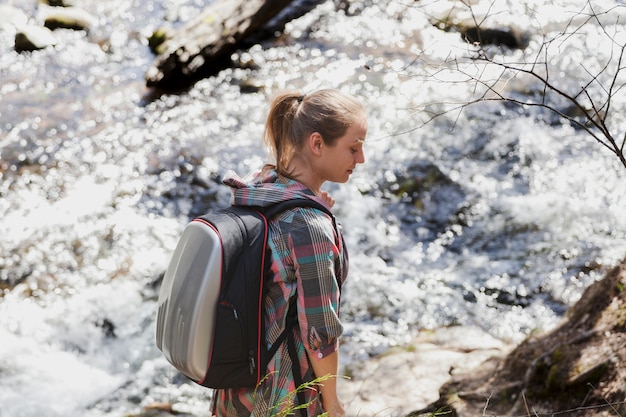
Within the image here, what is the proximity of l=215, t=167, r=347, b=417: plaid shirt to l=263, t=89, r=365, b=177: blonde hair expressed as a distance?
14 centimetres

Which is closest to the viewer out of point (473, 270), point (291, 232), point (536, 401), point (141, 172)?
point (291, 232)

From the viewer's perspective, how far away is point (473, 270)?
6.03 m

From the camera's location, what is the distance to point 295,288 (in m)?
2.24

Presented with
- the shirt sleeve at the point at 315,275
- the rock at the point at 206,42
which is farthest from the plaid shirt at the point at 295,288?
the rock at the point at 206,42

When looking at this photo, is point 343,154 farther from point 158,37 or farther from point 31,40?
point 31,40

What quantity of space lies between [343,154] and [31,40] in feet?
27.9

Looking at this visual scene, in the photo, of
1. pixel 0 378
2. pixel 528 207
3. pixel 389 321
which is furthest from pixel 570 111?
pixel 0 378

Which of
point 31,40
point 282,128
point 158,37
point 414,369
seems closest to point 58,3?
point 31,40

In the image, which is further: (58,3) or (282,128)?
(58,3)

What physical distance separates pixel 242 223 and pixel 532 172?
208 inches

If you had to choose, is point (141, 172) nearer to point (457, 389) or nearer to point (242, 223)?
point (457, 389)

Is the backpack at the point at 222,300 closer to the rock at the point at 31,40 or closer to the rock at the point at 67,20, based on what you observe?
the rock at the point at 31,40

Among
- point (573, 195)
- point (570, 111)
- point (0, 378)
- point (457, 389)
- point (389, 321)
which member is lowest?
point (0, 378)

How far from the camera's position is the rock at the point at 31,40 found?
379 inches
